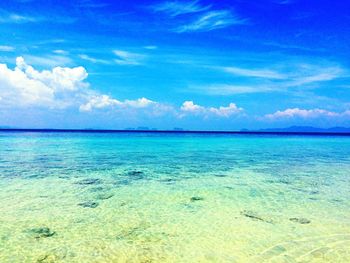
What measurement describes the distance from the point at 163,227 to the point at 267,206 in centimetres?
371

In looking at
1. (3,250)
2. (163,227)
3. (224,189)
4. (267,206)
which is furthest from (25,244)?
(224,189)

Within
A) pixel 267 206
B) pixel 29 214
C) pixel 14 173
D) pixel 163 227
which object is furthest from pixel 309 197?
pixel 14 173

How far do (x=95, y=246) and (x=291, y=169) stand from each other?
14.6m

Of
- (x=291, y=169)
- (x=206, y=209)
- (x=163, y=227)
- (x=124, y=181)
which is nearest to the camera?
(x=163, y=227)

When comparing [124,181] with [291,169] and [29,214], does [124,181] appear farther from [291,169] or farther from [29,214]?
[291,169]

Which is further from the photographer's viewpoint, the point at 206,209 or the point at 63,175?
the point at 63,175

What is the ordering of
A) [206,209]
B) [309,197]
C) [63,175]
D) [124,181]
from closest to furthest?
[206,209]
[309,197]
[124,181]
[63,175]

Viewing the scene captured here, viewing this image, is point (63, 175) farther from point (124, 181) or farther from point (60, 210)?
point (60, 210)

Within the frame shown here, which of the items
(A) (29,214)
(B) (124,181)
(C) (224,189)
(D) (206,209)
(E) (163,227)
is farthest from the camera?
(B) (124,181)

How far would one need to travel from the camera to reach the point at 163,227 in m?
8.01

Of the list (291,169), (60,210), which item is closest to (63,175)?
(60,210)

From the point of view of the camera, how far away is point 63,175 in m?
15.3

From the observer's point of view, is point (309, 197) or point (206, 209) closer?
point (206, 209)

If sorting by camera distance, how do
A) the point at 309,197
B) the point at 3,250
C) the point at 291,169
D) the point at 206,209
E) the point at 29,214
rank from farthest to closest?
the point at 291,169 → the point at 309,197 → the point at 206,209 → the point at 29,214 → the point at 3,250
